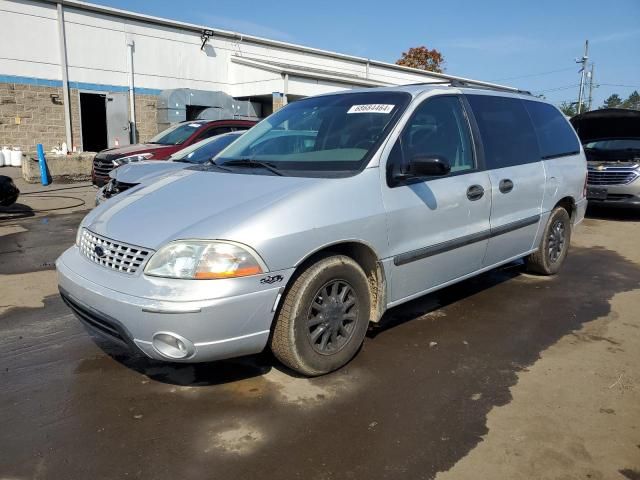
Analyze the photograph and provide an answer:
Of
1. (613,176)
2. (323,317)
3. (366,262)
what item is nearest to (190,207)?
(323,317)

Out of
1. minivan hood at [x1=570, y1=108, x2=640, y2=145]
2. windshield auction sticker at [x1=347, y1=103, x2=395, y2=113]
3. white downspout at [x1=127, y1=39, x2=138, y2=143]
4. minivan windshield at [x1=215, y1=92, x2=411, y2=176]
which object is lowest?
minivan windshield at [x1=215, y1=92, x2=411, y2=176]

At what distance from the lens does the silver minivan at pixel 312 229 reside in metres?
2.72

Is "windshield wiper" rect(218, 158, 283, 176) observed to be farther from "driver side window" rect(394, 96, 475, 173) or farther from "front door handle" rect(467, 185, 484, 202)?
"front door handle" rect(467, 185, 484, 202)

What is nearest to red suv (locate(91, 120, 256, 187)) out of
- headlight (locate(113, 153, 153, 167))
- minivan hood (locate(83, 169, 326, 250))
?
headlight (locate(113, 153, 153, 167))

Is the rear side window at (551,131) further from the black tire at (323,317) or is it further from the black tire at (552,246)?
the black tire at (323,317)

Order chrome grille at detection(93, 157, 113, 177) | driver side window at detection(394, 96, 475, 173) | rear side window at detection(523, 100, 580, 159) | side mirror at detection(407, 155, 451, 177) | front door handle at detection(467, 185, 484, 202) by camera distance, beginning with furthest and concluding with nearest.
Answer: chrome grille at detection(93, 157, 113, 177), rear side window at detection(523, 100, 580, 159), front door handle at detection(467, 185, 484, 202), driver side window at detection(394, 96, 475, 173), side mirror at detection(407, 155, 451, 177)

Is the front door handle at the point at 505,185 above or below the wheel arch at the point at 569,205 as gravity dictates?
above

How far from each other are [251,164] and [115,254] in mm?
1211

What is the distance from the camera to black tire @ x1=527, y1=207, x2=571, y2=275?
5.32 metres

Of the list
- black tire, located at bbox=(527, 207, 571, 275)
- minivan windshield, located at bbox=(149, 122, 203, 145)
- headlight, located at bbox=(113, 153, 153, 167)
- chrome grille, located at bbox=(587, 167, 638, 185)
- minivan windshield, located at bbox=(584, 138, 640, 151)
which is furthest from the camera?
minivan windshield, located at bbox=(584, 138, 640, 151)

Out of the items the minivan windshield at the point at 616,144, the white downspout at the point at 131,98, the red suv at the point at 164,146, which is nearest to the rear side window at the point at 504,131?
the red suv at the point at 164,146

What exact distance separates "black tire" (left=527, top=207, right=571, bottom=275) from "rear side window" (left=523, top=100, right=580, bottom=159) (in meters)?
0.63

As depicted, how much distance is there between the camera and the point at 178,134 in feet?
33.3

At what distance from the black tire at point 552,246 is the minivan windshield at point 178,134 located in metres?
6.85
